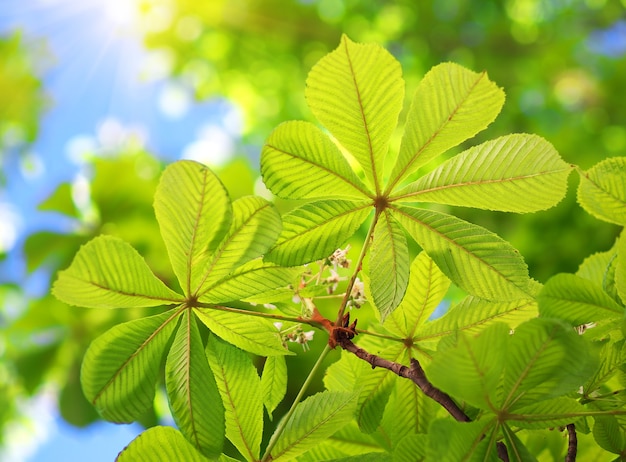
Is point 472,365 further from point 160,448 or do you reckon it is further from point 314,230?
point 160,448

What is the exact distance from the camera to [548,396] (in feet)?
1.62

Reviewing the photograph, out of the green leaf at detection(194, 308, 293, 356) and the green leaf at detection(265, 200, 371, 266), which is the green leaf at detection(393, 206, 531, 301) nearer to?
the green leaf at detection(265, 200, 371, 266)

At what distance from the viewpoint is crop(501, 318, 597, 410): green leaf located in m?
0.47

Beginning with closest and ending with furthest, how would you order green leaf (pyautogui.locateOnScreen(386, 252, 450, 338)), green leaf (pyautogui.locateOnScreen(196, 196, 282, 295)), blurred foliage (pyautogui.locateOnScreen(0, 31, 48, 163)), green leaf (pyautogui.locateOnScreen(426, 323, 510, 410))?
green leaf (pyautogui.locateOnScreen(426, 323, 510, 410))
green leaf (pyautogui.locateOnScreen(196, 196, 282, 295))
green leaf (pyautogui.locateOnScreen(386, 252, 450, 338))
blurred foliage (pyautogui.locateOnScreen(0, 31, 48, 163))

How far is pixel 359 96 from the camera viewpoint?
0.61 meters

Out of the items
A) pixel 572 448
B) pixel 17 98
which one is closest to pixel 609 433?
pixel 572 448

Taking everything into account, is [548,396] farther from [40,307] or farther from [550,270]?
[550,270]

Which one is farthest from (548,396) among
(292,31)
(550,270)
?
(292,31)

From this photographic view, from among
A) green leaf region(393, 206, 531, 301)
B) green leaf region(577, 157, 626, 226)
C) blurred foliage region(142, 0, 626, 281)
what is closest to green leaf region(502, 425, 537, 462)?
green leaf region(393, 206, 531, 301)

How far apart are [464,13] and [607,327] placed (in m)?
6.23

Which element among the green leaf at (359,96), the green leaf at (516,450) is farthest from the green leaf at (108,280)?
the green leaf at (516,450)

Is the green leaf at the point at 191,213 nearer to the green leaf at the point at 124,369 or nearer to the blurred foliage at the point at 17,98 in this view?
the green leaf at the point at 124,369

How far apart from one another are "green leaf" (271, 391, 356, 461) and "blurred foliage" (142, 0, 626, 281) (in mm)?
4817

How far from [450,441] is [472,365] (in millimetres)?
65
